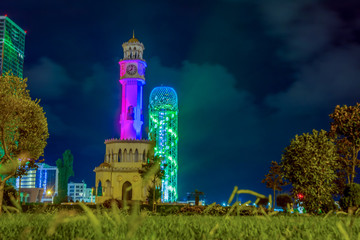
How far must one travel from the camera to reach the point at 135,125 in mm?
79875

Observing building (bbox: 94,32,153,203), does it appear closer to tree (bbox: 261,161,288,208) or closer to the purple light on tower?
the purple light on tower

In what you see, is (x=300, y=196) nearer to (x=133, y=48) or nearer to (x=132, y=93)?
(x=132, y=93)

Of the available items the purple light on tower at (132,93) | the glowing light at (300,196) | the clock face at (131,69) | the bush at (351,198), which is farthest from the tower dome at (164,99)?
the bush at (351,198)

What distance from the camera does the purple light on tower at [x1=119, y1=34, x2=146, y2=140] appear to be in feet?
261

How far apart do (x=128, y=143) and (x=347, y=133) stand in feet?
145

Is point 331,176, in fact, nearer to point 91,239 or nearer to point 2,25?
point 91,239

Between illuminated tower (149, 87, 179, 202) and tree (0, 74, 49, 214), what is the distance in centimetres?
4952

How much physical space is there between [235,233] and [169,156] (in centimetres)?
8019

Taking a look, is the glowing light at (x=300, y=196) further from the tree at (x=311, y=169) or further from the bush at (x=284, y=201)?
Answer: the bush at (x=284, y=201)

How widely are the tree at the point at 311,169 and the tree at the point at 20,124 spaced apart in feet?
68.0

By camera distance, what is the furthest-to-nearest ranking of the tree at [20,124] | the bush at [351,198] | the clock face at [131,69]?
the clock face at [131,69] < the tree at [20,124] < the bush at [351,198]

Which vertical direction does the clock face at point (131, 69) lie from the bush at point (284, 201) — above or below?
above

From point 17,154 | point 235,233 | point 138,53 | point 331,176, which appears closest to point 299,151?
point 331,176

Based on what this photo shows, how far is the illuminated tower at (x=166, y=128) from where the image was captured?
84.2m
